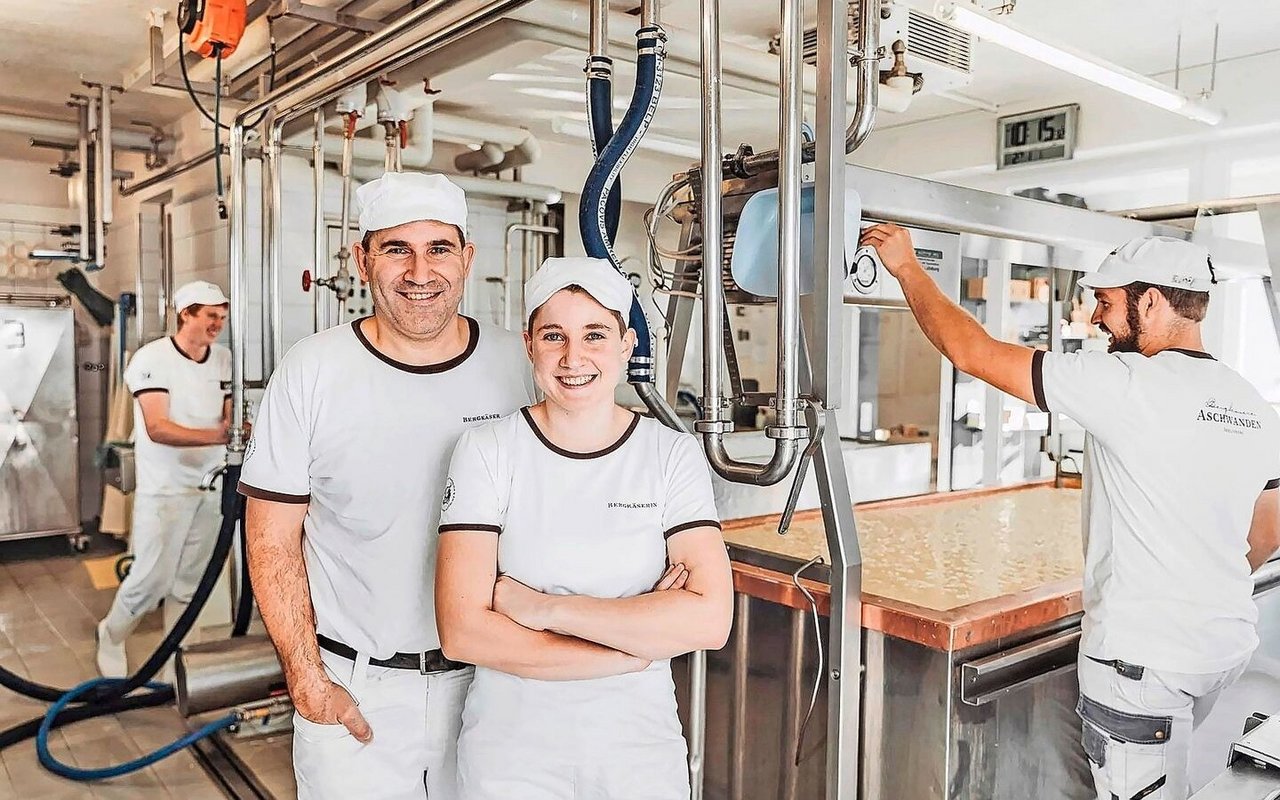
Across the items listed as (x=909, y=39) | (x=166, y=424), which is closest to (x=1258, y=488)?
(x=909, y=39)

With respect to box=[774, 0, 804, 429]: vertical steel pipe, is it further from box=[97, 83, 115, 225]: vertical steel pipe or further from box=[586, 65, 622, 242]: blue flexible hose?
box=[97, 83, 115, 225]: vertical steel pipe

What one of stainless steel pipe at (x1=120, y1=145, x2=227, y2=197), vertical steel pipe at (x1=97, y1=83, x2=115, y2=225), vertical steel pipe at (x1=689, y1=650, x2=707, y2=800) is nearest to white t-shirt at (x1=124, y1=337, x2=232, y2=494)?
stainless steel pipe at (x1=120, y1=145, x2=227, y2=197)

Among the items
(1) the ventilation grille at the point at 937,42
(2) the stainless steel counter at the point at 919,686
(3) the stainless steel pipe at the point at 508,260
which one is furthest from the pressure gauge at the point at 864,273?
(3) the stainless steel pipe at the point at 508,260

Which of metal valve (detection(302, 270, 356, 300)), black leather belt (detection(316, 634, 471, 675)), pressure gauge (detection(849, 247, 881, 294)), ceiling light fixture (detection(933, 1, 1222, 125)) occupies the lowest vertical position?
black leather belt (detection(316, 634, 471, 675))

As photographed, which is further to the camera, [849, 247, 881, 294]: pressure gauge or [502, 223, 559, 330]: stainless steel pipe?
[502, 223, 559, 330]: stainless steel pipe

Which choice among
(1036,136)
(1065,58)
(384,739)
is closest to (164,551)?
(384,739)

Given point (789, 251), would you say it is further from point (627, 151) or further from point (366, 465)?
point (366, 465)

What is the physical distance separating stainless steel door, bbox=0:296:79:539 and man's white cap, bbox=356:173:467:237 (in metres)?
5.53

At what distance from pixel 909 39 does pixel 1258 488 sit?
215 centimetres

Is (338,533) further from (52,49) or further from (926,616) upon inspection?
(52,49)

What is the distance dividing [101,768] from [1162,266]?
3.56m

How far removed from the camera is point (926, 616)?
192cm

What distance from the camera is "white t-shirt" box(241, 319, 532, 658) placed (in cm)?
182

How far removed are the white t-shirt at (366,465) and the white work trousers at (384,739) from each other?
7 centimetres
